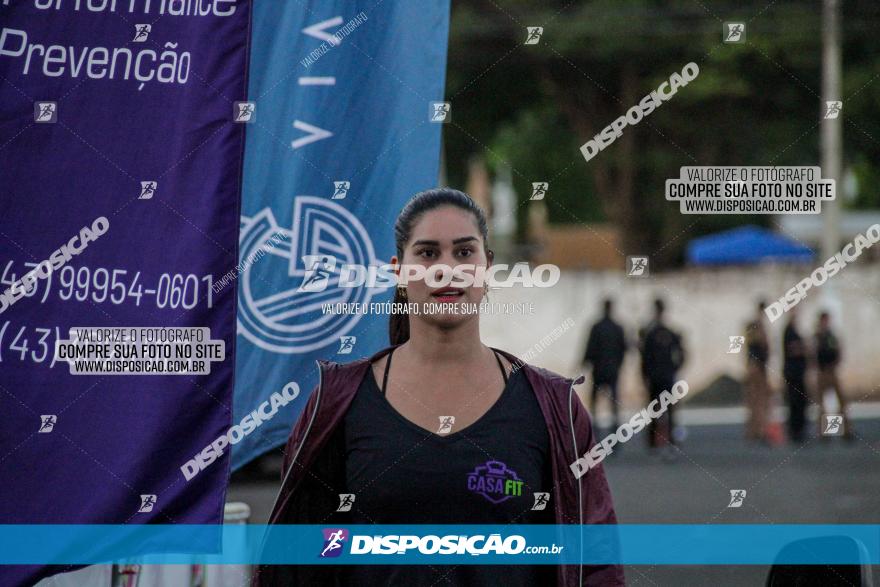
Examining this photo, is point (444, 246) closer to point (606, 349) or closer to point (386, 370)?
point (386, 370)

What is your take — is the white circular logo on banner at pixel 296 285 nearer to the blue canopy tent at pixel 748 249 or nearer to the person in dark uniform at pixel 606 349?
the person in dark uniform at pixel 606 349

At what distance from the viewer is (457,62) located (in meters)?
20.7

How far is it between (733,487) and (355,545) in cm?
799

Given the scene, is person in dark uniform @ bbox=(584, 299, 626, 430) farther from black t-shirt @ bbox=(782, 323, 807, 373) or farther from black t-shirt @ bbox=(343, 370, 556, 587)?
black t-shirt @ bbox=(343, 370, 556, 587)

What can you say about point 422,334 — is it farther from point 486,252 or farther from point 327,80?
point 327,80

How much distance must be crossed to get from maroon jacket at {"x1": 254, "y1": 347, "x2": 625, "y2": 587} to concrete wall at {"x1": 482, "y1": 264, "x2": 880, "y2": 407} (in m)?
14.2

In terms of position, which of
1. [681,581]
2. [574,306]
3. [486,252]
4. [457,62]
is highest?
[457,62]

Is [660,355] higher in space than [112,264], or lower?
higher

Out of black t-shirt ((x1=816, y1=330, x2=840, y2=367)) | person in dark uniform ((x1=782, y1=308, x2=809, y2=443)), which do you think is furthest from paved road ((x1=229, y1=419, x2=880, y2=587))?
black t-shirt ((x1=816, y1=330, x2=840, y2=367))

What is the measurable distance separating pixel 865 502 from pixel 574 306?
390 inches

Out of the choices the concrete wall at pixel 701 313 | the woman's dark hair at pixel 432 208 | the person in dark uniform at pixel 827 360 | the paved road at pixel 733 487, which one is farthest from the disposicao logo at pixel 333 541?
the concrete wall at pixel 701 313

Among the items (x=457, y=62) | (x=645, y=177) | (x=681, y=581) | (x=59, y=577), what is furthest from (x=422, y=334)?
(x=645, y=177)

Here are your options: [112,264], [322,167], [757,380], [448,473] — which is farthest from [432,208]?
[757,380]

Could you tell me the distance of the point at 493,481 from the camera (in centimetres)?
279
